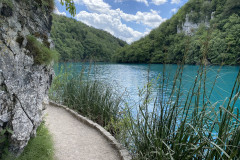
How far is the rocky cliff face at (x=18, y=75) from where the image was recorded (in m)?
1.83

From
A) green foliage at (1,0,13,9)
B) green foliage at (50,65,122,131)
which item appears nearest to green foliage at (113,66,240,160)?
green foliage at (50,65,122,131)

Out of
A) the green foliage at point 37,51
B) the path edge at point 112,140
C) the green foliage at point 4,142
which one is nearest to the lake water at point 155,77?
the path edge at point 112,140

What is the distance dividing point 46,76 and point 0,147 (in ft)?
3.45

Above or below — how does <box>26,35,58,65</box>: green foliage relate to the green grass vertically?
above

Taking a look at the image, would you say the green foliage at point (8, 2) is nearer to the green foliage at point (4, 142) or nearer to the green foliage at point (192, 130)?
the green foliage at point (4, 142)

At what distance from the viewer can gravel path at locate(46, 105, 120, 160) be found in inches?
116

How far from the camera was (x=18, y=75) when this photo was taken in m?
1.97

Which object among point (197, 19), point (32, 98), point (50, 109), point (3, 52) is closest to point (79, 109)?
point (50, 109)

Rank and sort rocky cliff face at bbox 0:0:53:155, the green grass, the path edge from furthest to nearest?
the path edge < the green grass < rocky cliff face at bbox 0:0:53:155

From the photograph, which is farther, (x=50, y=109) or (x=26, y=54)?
(x=50, y=109)

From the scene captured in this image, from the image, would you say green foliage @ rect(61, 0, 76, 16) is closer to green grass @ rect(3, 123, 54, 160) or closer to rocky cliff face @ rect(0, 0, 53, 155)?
rocky cliff face @ rect(0, 0, 53, 155)

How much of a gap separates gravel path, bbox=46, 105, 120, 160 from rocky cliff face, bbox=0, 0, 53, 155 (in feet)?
3.01

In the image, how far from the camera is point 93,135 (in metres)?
3.72

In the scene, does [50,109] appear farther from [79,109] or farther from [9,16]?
[9,16]
